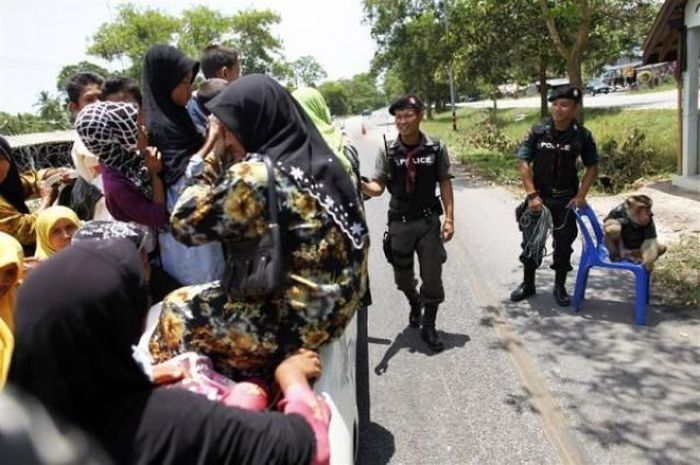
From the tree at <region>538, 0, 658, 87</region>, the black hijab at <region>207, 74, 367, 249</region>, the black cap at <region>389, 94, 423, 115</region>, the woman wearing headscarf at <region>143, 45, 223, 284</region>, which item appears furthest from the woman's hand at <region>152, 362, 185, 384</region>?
the tree at <region>538, 0, 658, 87</region>

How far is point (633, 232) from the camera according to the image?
14.1ft

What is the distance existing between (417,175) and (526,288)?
1789 mm

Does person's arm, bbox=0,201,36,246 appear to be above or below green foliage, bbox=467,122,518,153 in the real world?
above

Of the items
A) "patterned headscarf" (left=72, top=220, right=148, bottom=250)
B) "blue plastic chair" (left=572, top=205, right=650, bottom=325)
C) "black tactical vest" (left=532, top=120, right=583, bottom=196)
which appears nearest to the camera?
"patterned headscarf" (left=72, top=220, right=148, bottom=250)

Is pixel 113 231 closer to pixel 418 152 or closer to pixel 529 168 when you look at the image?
pixel 418 152

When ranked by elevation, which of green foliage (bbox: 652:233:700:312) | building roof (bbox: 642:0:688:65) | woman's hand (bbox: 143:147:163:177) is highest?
building roof (bbox: 642:0:688:65)

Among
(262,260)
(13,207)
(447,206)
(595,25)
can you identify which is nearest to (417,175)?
(447,206)

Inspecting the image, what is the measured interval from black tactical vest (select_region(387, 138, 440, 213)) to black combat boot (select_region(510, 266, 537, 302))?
55.8 inches

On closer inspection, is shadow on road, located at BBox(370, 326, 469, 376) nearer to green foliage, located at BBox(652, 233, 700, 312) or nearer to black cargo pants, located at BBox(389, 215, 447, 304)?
black cargo pants, located at BBox(389, 215, 447, 304)

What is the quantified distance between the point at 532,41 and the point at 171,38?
94.6 feet

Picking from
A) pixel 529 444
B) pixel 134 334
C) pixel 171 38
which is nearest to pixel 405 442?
pixel 529 444

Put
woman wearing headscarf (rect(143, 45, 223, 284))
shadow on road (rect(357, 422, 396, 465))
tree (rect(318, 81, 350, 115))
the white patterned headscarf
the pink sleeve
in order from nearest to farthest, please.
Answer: the pink sleeve, the white patterned headscarf, woman wearing headscarf (rect(143, 45, 223, 284)), shadow on road (rect(357, 422, 396, 465)), tree (rect(318, 81, 350, 115))

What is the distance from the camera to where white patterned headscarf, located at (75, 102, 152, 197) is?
2566 millimetres

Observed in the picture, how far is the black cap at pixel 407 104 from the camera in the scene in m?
3.77
